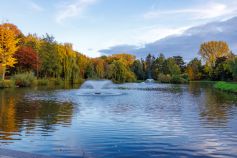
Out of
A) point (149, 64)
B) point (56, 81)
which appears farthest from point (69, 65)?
point (149, 64)

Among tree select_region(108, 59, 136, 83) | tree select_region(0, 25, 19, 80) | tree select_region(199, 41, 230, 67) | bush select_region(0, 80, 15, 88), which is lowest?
bush select_region(0, 80, 15, 88)

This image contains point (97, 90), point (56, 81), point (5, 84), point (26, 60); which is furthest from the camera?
point (56, 81)

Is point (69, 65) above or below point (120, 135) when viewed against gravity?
above

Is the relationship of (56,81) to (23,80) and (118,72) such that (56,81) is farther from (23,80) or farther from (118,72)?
(118,72)

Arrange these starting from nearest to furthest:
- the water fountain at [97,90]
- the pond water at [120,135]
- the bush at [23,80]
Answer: the pond water at [120,135] → the water fountain at [97,90] → the bush at [23,80]

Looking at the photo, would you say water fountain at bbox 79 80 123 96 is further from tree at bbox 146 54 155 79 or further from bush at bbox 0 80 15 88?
tree at bbox 146 54 155 79

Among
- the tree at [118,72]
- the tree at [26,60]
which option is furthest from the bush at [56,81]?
the tree at [118,72]

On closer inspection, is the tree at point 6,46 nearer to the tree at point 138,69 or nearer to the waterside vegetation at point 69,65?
the waterside vegetation at point 69,65

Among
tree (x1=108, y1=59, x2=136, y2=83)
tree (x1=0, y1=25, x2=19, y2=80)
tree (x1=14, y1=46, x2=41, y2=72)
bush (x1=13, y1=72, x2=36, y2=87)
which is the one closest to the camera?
tree (x1=0, y1=25, x2=19, y2=80)

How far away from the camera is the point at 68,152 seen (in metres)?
7.62

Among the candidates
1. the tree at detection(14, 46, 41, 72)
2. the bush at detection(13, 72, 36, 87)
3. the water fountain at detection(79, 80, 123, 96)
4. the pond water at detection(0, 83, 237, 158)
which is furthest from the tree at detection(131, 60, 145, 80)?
the pond water at detection(0, 83, 237, 158)

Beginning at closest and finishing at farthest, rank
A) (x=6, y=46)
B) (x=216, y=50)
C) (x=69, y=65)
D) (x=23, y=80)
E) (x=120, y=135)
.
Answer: (x=120, y=135) < (x=6, y=46) < (x=23, y=80) < (x=69, y=65) < (x=216, y=50)

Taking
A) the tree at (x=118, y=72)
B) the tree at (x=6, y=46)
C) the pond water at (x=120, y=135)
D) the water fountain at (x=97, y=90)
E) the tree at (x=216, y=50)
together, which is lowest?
the pond water at (x=120, y=135)

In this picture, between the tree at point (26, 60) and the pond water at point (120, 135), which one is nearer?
the pond water at point (120, 135)
